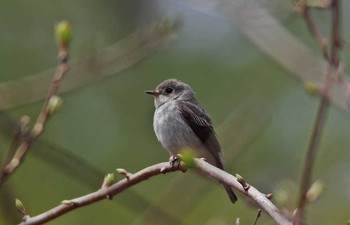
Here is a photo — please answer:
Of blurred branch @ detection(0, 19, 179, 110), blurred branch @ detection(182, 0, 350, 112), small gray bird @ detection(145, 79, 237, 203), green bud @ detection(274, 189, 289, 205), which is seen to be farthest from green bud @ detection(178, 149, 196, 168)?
small gray bird @ detection(145, 79, 237, 203)

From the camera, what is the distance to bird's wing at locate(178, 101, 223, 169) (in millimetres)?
6473

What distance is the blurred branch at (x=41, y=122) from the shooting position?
340 centimetres

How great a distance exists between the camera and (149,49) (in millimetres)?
5676

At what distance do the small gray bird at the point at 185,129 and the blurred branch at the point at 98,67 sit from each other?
0.93m

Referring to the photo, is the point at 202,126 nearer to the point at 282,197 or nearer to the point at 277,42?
the point at 277,42

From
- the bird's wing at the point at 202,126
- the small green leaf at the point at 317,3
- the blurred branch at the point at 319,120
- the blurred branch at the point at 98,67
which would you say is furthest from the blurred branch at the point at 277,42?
the blurred branch at the point at 319,120

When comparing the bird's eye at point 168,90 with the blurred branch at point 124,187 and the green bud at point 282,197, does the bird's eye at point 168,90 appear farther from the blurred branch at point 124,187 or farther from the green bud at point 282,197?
the green bud at point 282,197

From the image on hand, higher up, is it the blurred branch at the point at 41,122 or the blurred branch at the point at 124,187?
the blurred branch at the point at 41,122

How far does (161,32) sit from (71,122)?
7.47 metres

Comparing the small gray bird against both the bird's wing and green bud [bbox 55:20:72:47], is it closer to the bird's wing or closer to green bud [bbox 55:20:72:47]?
the bird's wing

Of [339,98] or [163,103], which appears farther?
[163,103]

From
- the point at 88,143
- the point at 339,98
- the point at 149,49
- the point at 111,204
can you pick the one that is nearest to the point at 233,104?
the point at 88,143

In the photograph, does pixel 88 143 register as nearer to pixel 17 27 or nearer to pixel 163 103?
pixel 17 27

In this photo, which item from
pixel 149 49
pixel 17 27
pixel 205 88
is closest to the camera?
pixel 149 49
